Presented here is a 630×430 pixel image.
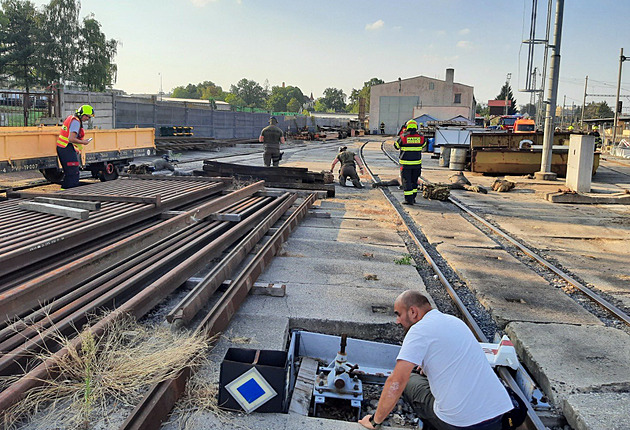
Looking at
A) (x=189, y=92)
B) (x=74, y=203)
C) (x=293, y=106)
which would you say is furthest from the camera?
(x=189, y=92)

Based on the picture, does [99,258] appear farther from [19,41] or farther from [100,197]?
[19,41]

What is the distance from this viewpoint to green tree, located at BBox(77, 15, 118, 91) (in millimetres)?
45812

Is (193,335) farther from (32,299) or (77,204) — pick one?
(77,204)

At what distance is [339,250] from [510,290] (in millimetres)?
2551

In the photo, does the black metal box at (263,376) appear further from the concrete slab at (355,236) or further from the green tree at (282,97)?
the green tree at (282,97)

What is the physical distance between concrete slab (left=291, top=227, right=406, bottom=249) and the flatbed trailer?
5.89m

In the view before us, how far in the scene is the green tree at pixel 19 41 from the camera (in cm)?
4119

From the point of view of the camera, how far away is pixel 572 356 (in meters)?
4.36

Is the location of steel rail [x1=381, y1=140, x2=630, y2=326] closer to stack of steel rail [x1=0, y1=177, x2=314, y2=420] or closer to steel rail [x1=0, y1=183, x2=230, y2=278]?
stack of steel rail [x1=0, y1=177, x2=314, y2=420]

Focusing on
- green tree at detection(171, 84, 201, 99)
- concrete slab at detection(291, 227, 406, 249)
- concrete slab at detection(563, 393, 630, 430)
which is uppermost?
green tree at detection(171, 84, 201, 99)

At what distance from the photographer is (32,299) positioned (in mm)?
4223

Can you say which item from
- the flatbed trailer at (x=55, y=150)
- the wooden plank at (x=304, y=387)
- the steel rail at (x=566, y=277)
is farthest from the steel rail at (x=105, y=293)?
the flatbed trailer at (x=55, y=150)

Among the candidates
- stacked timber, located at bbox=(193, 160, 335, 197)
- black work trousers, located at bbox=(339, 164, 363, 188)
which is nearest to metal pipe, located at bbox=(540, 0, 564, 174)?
black work trousers, located at bbox=(339, 164, 363, 188)

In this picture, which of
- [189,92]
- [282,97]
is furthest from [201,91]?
[282,97]
